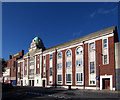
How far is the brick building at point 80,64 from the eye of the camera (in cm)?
2759

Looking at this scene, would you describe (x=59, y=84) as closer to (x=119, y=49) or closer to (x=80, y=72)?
(x=80, y=72)

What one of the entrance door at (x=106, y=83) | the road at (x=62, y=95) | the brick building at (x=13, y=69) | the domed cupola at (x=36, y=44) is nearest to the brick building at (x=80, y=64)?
the entrance door at (x=106, y=83)

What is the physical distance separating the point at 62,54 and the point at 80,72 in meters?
8.18

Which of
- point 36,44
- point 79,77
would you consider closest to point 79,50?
→ point 79,77

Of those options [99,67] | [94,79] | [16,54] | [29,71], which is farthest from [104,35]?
[16,54]

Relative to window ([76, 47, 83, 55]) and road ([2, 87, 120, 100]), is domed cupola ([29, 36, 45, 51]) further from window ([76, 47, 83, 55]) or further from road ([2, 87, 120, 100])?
road ([2, 87, 120, 100])

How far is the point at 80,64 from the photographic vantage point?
33125 mm

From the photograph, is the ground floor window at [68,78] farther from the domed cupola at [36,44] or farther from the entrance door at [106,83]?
the domed cupola at [36,44]

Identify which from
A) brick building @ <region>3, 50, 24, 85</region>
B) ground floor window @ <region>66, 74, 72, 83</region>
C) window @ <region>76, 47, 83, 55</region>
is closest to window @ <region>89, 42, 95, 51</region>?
window @ <region>76, 47, 83, 55</region>

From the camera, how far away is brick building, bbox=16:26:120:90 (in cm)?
2759

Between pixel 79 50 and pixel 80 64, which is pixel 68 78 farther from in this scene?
pixel 79 50

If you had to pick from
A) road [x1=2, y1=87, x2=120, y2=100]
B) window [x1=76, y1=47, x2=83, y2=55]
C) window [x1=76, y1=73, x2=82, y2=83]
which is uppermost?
window [x1=76, y1=47, x2=83, y2=55]

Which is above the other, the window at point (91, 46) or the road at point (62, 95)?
the window at point (91, 46)

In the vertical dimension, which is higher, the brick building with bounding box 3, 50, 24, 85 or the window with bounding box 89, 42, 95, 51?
the window with bounding box 89, 42, 95, 51
